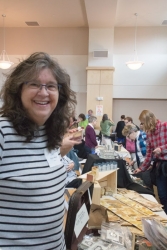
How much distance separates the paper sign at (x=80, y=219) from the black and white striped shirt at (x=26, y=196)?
130 mm

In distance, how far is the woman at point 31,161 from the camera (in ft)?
2.63

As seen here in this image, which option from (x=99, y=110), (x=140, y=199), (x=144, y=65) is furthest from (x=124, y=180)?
(x=144, y=65)

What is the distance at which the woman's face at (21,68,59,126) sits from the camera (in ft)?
2.95

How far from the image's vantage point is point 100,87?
29.8ft

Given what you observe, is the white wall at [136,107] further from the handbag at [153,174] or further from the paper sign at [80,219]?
the paper sign at [80,219]

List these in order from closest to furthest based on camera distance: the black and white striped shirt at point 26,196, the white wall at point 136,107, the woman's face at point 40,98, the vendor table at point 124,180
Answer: the black and white striped shirt at point 26,196
the woman's face at point 40,98
the vendor table at point 124,180
the white wall at point 136,107

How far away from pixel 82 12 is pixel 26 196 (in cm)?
799

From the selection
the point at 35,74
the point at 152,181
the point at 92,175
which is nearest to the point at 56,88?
the point at 35,74

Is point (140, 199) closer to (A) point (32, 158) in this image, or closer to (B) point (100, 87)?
(A) point (32, 158)

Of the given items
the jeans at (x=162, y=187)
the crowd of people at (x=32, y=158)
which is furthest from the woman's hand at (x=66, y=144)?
the jeans at (x=162, y=187)

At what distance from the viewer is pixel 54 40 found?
31.6 ft

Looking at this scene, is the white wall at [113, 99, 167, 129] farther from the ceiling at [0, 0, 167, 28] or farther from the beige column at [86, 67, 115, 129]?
the ceiling at [0, 0, 167, 28]

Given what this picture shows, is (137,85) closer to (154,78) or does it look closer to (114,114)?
(154,78)

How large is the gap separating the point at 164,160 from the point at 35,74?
241cm
